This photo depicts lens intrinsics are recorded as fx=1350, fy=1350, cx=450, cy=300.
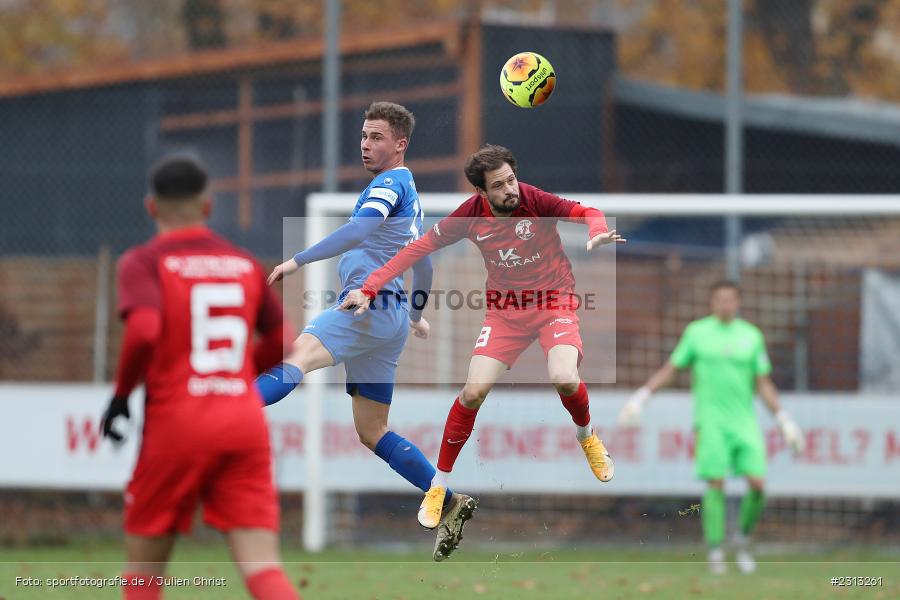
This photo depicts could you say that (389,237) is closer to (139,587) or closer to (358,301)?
(358,301)

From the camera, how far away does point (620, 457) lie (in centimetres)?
1210

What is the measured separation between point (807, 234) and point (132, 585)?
32.8 feet

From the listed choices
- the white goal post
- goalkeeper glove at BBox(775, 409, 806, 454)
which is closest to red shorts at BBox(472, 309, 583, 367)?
goalkeeper glove at BBox(775, 409, 806, 454)

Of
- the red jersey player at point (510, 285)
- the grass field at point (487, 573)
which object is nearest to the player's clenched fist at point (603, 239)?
the red jersey player at point (510, 285)

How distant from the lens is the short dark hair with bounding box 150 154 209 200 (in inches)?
200

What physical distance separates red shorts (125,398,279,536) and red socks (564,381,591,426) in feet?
6.87

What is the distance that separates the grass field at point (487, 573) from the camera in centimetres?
955

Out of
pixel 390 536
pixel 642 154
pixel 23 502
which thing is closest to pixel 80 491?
pixel 23 502

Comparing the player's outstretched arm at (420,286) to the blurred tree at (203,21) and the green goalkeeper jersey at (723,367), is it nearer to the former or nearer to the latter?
the green goalkeeper jersey at (723,367)

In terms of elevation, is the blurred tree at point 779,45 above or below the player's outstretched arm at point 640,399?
above

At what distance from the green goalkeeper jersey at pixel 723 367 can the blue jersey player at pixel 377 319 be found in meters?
4.18

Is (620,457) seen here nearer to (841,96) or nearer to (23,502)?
(23,502)

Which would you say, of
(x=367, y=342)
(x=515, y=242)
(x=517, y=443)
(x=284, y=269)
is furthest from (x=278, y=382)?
(x=517, y=443)

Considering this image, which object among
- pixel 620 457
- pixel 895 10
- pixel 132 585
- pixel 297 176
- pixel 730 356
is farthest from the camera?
pixel 895 10
